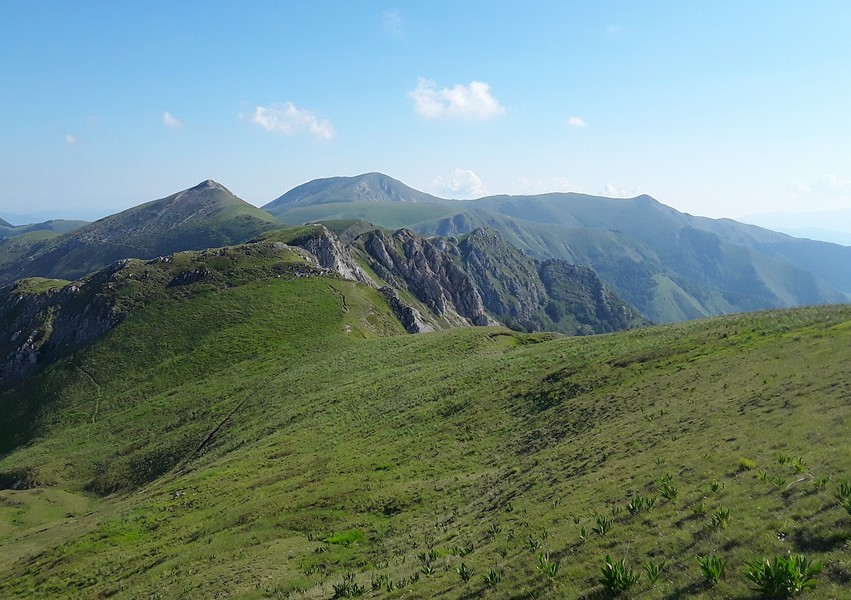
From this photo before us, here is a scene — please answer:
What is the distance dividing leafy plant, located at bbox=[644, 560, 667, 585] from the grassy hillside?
0.21 metres

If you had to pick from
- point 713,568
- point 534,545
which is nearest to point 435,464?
point 534,545

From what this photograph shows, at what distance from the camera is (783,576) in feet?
37.6

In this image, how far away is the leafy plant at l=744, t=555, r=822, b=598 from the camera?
37.2ft

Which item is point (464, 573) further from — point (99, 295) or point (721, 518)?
point (99, 295)

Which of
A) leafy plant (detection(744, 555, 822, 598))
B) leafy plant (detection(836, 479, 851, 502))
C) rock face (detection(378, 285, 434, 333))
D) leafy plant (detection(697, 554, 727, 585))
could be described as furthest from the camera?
rock face (detection(378, 285, 434, 333))

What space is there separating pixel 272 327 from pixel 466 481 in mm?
78650

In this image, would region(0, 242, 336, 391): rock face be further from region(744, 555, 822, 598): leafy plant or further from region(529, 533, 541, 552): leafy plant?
region(744, 555, 822, 598): leafy plant

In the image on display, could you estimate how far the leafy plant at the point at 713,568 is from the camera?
12.8 m

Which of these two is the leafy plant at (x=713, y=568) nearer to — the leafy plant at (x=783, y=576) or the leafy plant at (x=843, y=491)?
the leafy plant at (x=783, y=576)

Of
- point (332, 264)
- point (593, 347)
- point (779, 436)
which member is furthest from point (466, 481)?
point (332, 264)

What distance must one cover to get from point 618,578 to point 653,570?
104 centimetres

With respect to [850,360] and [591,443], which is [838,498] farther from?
[850,360]

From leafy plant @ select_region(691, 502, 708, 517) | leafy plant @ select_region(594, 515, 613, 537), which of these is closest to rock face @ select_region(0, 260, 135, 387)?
leafy plant @ select_region(594, 515, 613, 537)

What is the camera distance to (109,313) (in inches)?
4242
